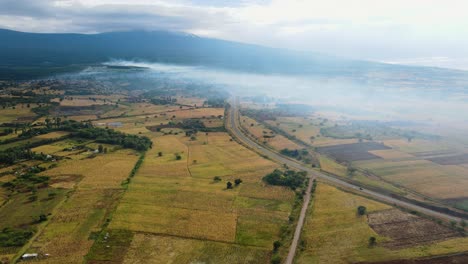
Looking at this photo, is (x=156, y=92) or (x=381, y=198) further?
(x=156, y=92)

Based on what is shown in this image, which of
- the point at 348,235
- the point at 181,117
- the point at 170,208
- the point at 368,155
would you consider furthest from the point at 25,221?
the point at 181,117

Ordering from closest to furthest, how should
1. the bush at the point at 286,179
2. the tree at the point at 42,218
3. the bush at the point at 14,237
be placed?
the bush at the point at 14,237, the tree at the point at 42,218, the bush at the point at 286,179

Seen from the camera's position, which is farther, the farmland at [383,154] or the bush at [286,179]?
the bush at [286,179]

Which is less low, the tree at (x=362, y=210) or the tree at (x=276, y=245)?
the tree at (x=362, y=210)

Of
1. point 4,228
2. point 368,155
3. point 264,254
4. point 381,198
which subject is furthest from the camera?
point 368,155

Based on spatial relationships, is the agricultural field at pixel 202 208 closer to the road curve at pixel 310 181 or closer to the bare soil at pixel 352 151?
the road curve at pixel 310 181

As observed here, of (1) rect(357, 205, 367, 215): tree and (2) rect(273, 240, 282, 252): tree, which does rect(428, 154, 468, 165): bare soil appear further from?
(2) rect(273, 240, 282, 252): tree

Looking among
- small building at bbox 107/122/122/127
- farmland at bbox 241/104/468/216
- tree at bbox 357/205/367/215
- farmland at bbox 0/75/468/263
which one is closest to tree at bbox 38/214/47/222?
farmland at bbox 0/75/468/263

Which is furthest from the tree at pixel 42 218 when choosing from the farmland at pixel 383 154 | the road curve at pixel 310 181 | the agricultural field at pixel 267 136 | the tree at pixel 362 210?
the agricultural field at pixel 267 136

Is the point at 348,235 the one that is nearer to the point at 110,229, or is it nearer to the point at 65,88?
the point at 110,229
